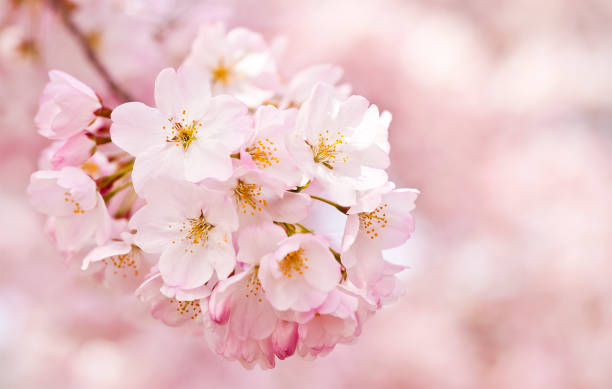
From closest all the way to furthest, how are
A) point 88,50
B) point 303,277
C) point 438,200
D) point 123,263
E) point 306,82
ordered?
point 303,277
point 123,263
point 306,82
point 88,50
point 438,200

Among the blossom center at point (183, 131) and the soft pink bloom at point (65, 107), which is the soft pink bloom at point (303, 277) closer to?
the blossom center at point (183, 131)

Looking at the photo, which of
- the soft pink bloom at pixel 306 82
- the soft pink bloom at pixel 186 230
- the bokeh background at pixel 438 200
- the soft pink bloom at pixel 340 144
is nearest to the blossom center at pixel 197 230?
the soft pink bloom at pixel 186 230

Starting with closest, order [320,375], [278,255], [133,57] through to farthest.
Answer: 1. [278,255]
2. [133,57]
3. [320,375]

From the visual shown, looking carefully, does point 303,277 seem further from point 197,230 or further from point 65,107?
point 65,107

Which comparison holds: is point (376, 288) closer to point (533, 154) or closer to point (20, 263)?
point (20, 263)

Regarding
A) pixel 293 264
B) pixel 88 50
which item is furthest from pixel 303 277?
pixel 88 50

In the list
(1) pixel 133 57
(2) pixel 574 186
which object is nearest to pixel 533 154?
(2) pixel 574 186
